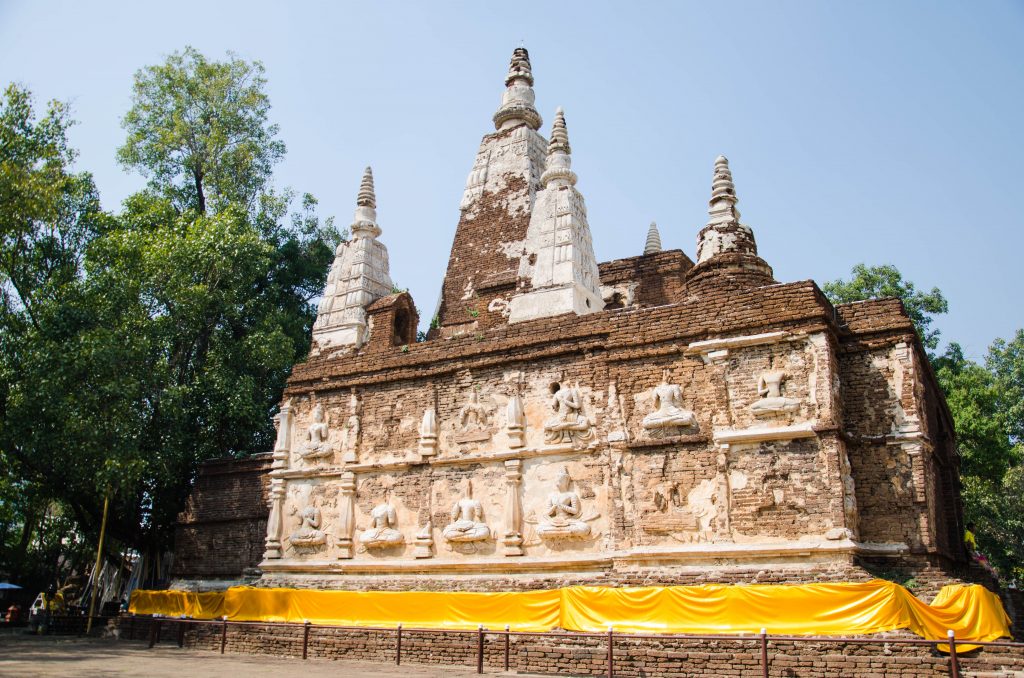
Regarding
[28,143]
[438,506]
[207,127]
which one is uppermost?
[207,127]

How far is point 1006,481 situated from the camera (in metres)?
26.8

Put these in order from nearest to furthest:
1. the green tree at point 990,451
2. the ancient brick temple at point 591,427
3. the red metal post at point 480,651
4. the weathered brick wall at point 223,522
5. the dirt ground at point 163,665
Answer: the dirt ground at point 163,665, the red metal post at point 480,651, the ancient brick temple at point 591,427, the weathered brick wall at point 223,522, the green tree at point 990,451

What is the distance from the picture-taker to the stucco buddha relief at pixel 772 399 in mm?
11345

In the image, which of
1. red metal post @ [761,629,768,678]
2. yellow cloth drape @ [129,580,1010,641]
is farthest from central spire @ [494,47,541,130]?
red metal post @ [761,629,768,678]

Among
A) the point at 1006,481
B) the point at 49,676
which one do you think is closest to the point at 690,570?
the point at 49,676

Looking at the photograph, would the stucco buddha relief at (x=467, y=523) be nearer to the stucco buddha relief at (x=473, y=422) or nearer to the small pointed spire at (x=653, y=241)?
the stucco buddha relief at (x=473, y=422)

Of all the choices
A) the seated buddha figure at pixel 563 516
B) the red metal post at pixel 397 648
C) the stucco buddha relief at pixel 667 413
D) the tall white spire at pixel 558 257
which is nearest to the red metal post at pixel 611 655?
the seated buddha figure at pixel 563 516

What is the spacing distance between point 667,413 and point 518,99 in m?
9.73

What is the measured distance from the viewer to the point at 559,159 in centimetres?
1582

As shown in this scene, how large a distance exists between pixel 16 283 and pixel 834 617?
20.0 m

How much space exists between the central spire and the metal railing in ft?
37.0

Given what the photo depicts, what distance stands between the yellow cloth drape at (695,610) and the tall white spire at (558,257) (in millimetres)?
4818

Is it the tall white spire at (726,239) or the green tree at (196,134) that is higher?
the green tree at (196,134)

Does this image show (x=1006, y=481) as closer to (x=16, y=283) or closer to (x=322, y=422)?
(x=322, y=422)
